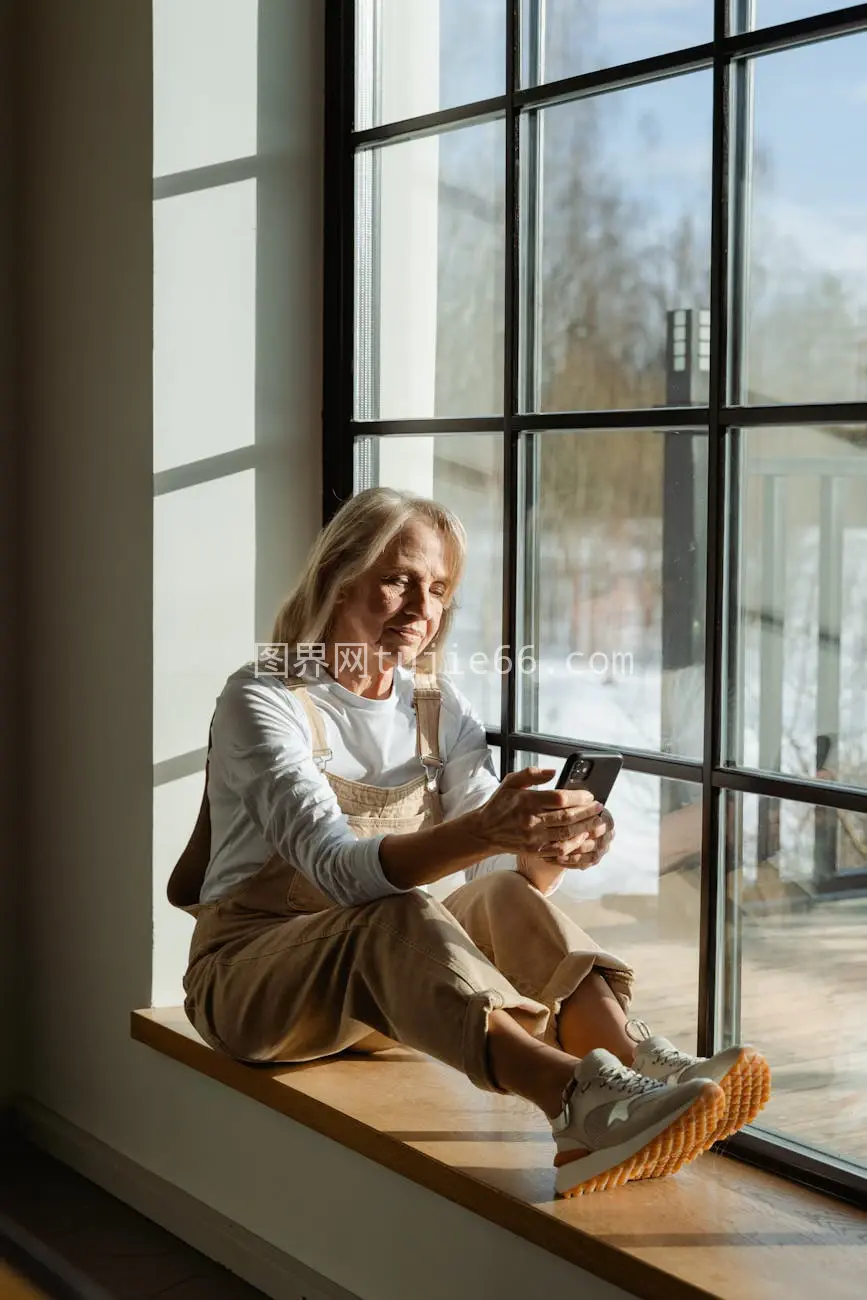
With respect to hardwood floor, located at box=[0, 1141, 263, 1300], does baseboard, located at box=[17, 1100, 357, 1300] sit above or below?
above

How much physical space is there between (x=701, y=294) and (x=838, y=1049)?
1.13 meters

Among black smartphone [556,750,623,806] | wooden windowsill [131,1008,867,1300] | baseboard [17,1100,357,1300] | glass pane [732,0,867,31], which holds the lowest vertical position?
baseboard [17,1100,357,1300]

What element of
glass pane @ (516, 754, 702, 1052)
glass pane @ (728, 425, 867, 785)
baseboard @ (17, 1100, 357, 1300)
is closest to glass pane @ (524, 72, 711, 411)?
glass pane @ (728, 425, 867, 785)

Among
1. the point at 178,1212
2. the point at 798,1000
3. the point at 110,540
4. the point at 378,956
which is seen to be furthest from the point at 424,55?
the point at 178,1212

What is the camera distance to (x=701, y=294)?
7.13 feet

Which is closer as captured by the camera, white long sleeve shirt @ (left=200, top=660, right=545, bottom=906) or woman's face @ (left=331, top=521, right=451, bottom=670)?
white long sleeve shirt @ (left=200, top=660, right=545, bottom=906)

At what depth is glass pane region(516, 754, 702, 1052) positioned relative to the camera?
2250 millimetres

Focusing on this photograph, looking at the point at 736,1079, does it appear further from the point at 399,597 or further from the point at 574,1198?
the point at 399,597

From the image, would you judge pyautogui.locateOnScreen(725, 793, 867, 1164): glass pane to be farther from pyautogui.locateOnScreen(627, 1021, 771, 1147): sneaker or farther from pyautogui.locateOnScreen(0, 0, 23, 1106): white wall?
pyautogui.locateOnScreen(0, 0, 23, 1106): white wall

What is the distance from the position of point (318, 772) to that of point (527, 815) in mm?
420

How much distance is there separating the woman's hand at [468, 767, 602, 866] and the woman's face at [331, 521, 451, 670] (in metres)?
0.46

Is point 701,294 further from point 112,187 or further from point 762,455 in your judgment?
point 112,187

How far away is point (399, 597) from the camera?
7.92 feet

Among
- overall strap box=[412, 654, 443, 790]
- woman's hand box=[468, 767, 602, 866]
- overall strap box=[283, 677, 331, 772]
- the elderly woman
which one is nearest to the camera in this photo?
the elderly woman
